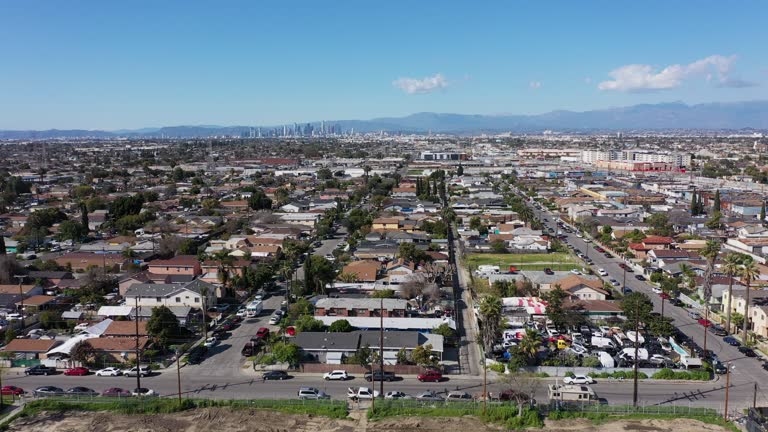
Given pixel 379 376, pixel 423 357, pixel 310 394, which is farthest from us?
pixel 423 357

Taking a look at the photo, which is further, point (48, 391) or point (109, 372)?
point (109, 372)

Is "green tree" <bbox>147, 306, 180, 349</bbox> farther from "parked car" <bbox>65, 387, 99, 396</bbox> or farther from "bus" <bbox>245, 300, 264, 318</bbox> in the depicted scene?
"bus" <bbox>245, 300, 264, 318</bbox>

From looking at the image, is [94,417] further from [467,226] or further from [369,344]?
[467,226]

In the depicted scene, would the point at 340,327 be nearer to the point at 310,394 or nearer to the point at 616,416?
the point at 310,394

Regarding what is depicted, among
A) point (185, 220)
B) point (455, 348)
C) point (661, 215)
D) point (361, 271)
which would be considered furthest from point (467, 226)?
point (455, 348)

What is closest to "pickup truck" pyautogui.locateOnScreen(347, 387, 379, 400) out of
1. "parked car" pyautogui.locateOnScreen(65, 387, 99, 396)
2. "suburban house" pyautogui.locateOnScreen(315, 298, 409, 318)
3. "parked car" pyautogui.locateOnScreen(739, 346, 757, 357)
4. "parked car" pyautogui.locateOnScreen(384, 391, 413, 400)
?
"parked car" pyautogui.locateOnScreen(384, 391, 413, 400)

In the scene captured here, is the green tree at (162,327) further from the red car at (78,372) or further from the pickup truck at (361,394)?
the pickup truck at (361,394)

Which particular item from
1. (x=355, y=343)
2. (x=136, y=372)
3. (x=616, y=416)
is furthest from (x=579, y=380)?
(x=136, y=372)

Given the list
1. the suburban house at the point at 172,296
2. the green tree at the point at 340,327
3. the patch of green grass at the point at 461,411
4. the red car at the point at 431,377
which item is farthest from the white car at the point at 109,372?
the red car at the point at 431,377

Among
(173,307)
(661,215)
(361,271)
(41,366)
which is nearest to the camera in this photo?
(41,366)
